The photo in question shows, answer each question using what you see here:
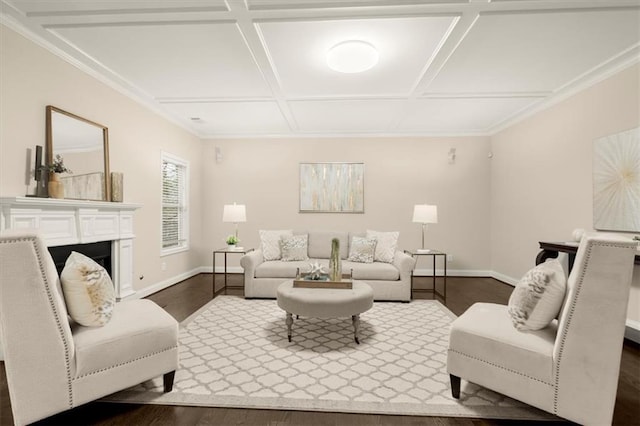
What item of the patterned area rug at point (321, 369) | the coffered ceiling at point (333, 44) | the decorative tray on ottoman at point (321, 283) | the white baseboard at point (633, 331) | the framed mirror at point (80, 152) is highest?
the coffered ceiling at point (333, 44)

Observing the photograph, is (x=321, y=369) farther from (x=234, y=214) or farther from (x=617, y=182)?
(x=617, y=182)

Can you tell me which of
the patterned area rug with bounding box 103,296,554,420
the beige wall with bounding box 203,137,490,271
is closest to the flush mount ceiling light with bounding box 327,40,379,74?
the patterned area rug with bounding box 103,296,554,420

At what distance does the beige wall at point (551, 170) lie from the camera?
3314 mm

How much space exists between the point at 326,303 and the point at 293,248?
2.01 m

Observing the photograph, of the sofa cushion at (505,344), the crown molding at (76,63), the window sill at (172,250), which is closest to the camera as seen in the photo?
the sofa cushion at (505,344)

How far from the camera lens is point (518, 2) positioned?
2.33m

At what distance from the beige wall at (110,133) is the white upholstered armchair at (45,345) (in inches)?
60.0

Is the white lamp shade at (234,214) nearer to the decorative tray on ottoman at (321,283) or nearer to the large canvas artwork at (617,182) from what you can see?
the decorative tray on ottoman at (321,283)

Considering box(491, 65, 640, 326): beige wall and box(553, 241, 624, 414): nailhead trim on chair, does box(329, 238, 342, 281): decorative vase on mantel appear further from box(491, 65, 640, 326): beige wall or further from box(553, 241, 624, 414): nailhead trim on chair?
box(491, 65, 640, 326): beige wall

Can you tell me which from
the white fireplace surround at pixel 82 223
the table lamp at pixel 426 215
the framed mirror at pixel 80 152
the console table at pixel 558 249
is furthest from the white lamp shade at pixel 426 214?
the framed mirror at pixel 80 152

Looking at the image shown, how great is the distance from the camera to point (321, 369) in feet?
7.82

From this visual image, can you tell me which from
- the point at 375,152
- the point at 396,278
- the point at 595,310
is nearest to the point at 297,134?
the point at 375,152

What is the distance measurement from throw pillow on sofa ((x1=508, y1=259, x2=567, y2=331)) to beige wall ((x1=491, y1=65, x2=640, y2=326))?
81.9 inches

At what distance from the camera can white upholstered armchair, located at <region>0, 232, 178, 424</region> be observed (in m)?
1.55
